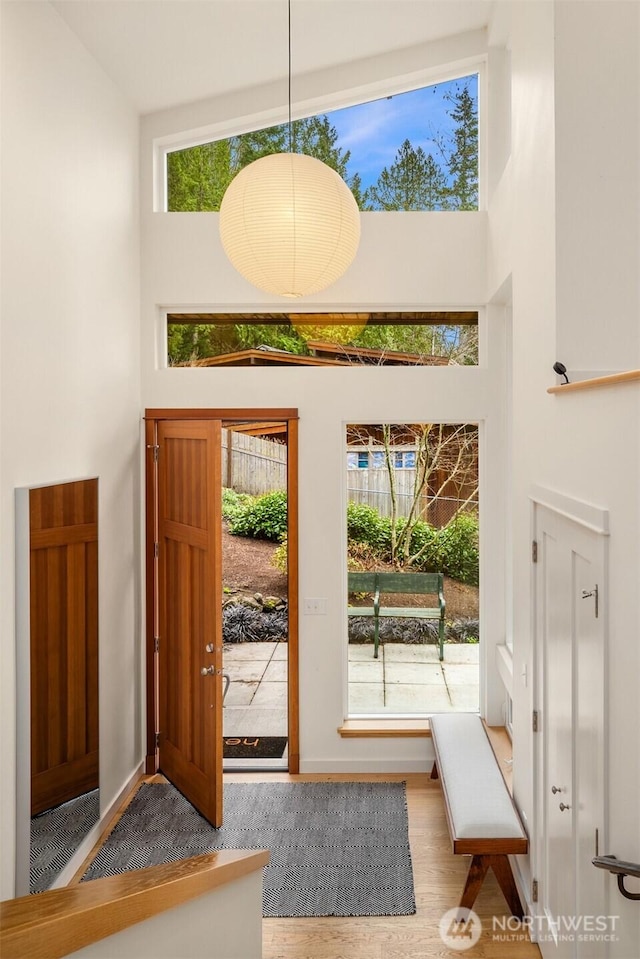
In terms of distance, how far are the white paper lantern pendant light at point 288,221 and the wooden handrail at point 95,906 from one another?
239 cm

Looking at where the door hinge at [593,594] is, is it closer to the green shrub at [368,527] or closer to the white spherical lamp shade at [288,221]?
the white spherical lamp shade at [288,221]

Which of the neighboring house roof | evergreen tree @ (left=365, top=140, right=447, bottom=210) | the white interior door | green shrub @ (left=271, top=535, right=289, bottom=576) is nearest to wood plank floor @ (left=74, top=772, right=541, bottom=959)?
the white interior door

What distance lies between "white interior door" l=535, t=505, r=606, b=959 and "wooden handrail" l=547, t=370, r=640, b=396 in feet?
1.36

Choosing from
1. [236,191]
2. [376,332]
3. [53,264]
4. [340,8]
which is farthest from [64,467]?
[340,8]

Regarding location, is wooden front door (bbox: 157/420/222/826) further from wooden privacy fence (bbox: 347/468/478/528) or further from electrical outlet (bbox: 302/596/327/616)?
wooden privacy fence (bbox: 347/468/478/528)

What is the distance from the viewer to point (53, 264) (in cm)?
292

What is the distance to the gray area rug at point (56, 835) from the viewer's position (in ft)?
8.91

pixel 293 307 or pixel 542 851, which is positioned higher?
pixel 293 307

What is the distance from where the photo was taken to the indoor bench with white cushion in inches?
110

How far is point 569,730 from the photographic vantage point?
221 cm

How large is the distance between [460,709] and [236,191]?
10.8 ft

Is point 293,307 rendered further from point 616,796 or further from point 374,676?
point 616,796

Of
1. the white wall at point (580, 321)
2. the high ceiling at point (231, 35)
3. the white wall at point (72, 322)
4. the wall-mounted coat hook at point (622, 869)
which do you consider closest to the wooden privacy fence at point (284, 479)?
the white wall at point (72, 322)

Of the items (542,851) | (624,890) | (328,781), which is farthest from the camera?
(328,781)
